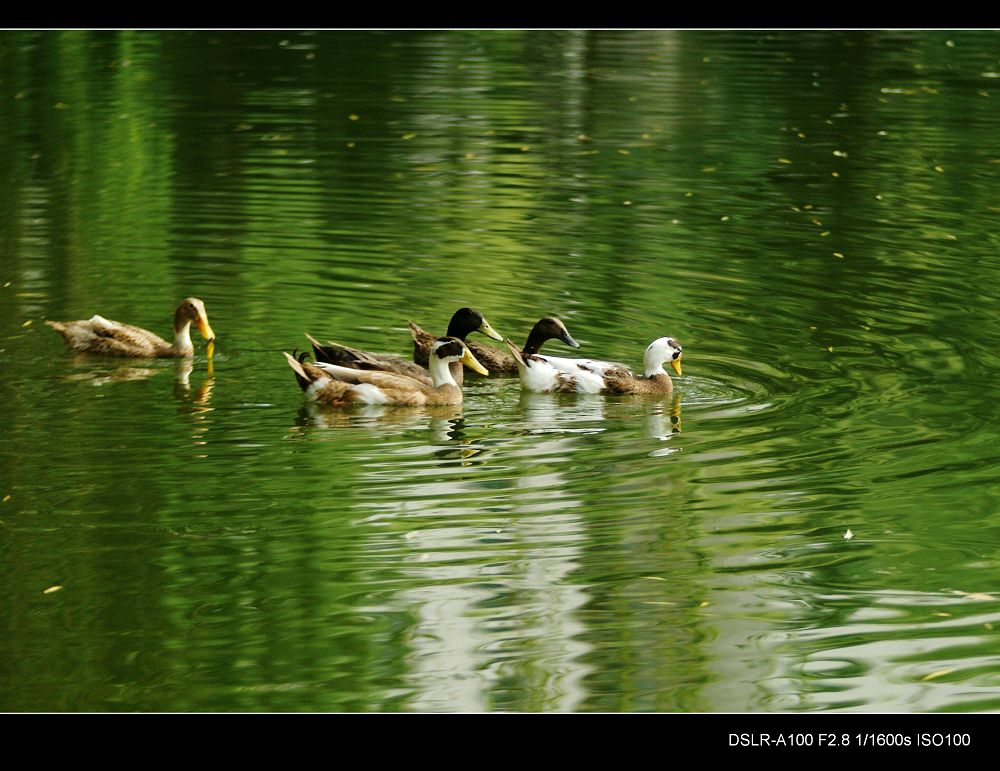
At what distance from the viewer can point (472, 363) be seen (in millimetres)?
12281

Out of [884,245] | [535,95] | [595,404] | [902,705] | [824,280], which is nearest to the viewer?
[902,705]

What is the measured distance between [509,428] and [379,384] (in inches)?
37.2

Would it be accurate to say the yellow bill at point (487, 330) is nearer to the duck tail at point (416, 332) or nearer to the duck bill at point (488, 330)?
the duck bill at point (488, 330)

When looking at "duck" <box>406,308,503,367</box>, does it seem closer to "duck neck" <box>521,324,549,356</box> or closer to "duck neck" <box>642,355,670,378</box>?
"duck neck" <box>521,324,549,356</box>

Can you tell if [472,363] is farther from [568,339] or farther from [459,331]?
[568,339]

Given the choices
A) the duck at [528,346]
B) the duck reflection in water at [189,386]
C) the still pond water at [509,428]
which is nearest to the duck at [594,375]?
the still pond water at [509,428]

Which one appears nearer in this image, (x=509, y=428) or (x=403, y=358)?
(x=509, y=428)

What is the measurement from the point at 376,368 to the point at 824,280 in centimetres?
499

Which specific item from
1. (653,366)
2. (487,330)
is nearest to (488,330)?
(487,330)

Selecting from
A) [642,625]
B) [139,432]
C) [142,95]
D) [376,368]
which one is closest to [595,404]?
[376,368]

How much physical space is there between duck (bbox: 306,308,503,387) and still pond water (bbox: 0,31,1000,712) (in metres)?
0.33

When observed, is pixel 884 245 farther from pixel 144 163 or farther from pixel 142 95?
pixel 142 95

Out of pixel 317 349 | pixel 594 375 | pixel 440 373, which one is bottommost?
pixel 594 375

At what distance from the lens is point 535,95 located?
26781mm
